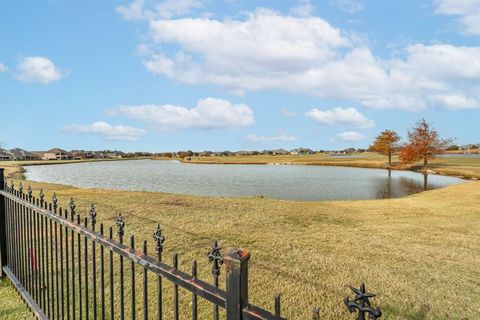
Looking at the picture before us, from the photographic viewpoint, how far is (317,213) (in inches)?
560

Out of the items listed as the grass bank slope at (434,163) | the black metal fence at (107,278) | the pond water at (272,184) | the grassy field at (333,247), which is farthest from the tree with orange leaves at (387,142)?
the black metal fence at (107,278)

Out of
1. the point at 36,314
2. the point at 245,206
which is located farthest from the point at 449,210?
the point at 36,314

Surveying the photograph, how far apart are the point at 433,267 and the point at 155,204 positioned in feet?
35.8

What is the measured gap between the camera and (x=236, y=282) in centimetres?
190

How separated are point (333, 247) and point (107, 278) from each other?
17.9 ft

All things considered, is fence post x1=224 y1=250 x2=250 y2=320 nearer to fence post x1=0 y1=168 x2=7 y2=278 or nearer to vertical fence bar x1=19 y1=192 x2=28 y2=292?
vertical fence bar x1=19 y1=192 x2=28 y2=292

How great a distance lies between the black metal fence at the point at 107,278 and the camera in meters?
1.92

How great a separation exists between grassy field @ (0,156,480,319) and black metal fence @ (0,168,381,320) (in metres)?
0.97

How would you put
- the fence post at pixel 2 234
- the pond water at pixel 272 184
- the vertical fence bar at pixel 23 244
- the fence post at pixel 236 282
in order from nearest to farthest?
the fence post at pixel 236 282, the vertical fence bar at pixel 23 244, the fence post at pixel 2 234, the pond water at pixel 272 184

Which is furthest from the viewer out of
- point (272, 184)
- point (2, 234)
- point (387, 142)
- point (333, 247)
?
point (387, 142)

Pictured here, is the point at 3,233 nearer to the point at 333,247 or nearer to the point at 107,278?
the point at 107,278

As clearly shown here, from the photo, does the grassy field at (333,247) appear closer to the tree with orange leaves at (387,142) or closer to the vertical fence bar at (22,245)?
the vertical fence bar at (22,245)

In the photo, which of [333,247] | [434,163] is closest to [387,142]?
[434,163]

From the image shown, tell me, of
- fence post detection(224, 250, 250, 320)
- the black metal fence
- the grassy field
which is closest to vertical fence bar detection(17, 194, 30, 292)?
the black metal fence
